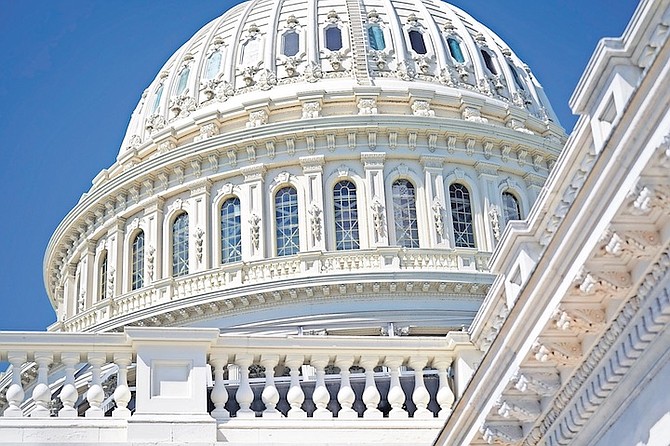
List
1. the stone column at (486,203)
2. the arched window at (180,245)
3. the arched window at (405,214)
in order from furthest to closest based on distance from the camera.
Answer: the arched window at (180,245), the stone column at (486,203), the arched window at (405,214)

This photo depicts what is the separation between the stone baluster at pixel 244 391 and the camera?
16284mm

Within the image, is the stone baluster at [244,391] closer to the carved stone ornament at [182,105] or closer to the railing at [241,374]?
the railing at [241,374]

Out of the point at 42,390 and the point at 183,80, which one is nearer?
the point at 42,390

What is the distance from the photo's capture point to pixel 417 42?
53469 millimetres

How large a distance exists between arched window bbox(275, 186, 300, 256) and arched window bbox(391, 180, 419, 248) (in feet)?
10.2

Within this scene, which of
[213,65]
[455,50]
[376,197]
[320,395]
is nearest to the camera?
[320,395]

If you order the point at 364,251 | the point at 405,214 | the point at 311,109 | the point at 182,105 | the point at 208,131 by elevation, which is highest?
the point at 182,105

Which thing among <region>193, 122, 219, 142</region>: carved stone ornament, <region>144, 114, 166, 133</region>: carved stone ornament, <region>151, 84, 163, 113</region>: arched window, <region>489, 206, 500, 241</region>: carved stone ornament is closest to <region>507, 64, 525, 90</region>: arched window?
<region>489, 206, 500, 241</region>: carved stone ornament

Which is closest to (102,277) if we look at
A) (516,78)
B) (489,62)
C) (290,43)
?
(290,43)

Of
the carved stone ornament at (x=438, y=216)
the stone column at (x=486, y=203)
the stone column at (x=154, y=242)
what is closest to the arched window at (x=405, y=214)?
the carved stone ornament at (x=438, y=216)

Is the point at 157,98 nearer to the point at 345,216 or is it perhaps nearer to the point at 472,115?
the point at 472,115

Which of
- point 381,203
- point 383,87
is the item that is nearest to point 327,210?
point 381,203

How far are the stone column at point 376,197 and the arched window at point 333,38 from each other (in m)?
6.96

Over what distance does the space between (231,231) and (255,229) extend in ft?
4.33
